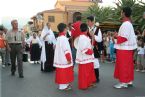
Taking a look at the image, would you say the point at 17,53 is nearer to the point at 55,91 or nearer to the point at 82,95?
the point at 55,91

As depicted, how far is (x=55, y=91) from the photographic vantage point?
854 cm

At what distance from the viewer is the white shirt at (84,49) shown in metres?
8.60

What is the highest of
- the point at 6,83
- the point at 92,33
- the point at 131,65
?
the point at 92,33

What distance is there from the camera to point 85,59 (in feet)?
28.6

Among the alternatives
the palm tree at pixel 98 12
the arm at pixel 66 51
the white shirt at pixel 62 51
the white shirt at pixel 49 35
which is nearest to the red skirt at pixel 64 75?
the white shirt at pixel 62 51

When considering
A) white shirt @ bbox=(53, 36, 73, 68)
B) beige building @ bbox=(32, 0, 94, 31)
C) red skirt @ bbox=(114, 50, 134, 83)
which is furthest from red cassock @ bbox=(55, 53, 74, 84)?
beige building @ bbox=(32, 0, 94, 31)

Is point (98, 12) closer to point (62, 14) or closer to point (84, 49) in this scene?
point (62, 14)

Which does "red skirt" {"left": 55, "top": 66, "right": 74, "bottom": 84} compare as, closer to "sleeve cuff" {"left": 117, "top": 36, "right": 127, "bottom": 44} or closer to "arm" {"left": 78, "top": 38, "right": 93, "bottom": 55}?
"arm" {"left": 78, "top": 38, "right": 93, "bottom": 55}

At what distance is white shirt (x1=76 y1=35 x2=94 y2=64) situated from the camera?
8602 millimetres

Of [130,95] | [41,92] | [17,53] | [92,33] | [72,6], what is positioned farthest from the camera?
[72,6]

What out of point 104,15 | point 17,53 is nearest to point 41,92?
point 17,53

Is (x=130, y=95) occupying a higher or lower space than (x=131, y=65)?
lower

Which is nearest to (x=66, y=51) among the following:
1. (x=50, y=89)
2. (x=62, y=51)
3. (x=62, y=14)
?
(x=62, y=51)

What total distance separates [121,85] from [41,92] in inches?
81.1
